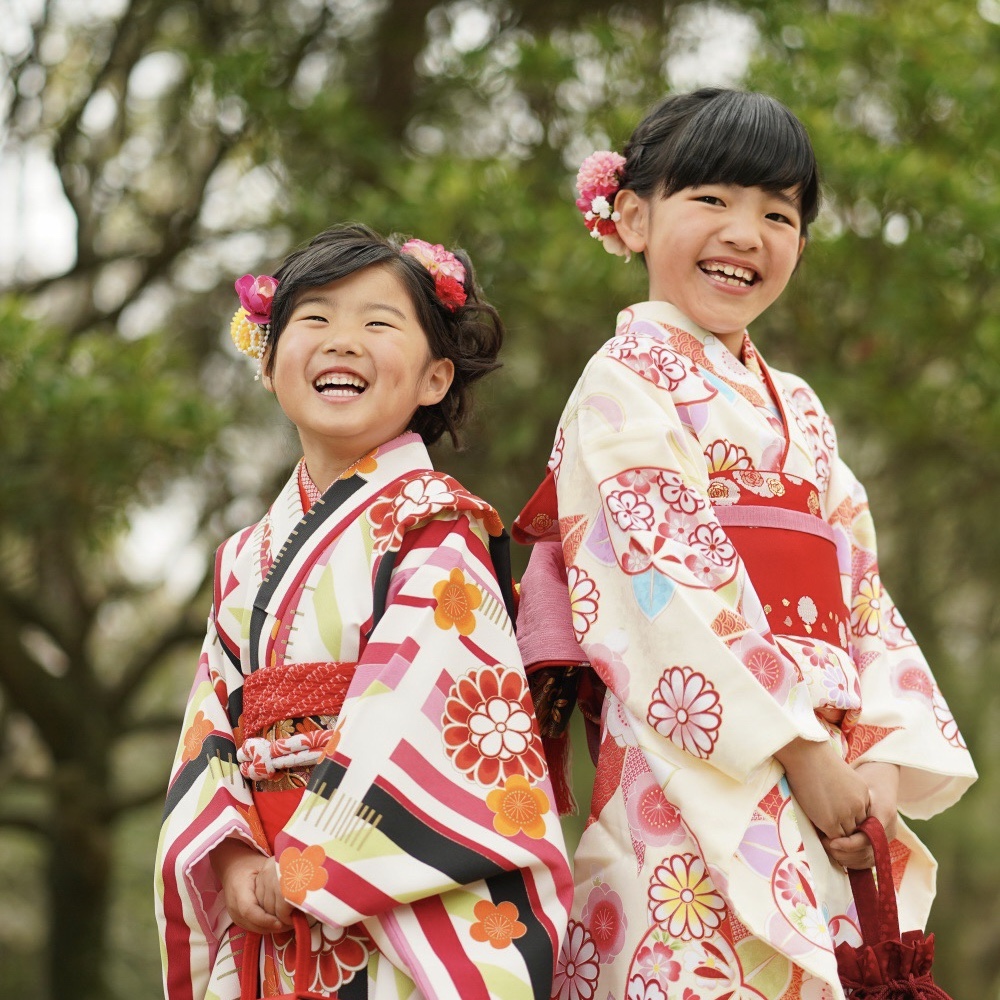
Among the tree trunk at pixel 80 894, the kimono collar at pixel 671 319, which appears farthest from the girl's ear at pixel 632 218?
the tree trunk at pixel 80 894

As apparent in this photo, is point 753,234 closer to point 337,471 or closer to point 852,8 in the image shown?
point 337,471

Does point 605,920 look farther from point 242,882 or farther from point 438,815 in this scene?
point 242,882

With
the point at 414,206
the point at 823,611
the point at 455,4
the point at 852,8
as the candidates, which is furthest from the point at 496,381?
the point at 823,611

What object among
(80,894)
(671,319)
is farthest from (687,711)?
(80,894)

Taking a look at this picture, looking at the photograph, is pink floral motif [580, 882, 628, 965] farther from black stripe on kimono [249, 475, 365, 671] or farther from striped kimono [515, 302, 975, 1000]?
black stripe on kimono [249, 475, 365, 671]

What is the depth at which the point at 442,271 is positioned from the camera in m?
2.11

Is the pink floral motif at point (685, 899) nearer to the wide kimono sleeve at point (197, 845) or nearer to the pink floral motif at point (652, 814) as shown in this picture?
the pink floral motif at point (652, 814)

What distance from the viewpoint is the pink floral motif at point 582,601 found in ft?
6.17

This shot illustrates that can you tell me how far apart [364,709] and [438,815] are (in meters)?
0.16

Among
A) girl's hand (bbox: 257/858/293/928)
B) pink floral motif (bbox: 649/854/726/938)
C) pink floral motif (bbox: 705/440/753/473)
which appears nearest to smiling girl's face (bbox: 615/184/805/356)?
pink floral motif (bbox: 705/440/753/473)

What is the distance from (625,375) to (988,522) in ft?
14.0

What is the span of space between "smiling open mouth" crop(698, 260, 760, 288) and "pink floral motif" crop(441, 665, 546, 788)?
67 cm

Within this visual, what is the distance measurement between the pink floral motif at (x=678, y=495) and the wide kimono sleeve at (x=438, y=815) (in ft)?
0.99

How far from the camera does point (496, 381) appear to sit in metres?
4.50
